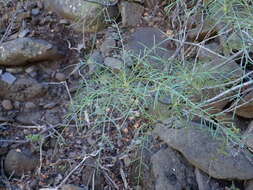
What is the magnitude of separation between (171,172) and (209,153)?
0.67 feet

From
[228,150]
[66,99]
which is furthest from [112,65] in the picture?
[228,150]

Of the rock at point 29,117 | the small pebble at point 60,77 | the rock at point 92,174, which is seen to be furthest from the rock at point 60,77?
the rock at point 92,174

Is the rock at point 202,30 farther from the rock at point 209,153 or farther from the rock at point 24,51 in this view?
the rock at point 24,51

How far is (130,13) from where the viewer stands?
258 centimetres

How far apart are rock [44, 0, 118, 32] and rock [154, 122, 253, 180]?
3.28ft

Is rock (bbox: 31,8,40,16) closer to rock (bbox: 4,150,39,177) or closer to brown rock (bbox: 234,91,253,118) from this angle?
rock (bbox: 4,150,39,177)

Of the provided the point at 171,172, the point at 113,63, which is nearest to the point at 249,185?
the point at 171,172

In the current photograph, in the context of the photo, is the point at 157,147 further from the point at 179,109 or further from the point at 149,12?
the point at 149,12

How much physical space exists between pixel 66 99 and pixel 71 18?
0.60m

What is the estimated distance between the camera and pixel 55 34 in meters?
2.65

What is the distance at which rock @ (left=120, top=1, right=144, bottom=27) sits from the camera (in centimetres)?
257

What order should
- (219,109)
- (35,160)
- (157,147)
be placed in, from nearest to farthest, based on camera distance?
(219,109) < (157,147) < (35,160)

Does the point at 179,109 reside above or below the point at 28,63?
above

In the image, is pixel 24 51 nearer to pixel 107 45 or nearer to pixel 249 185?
pixel 107 45
